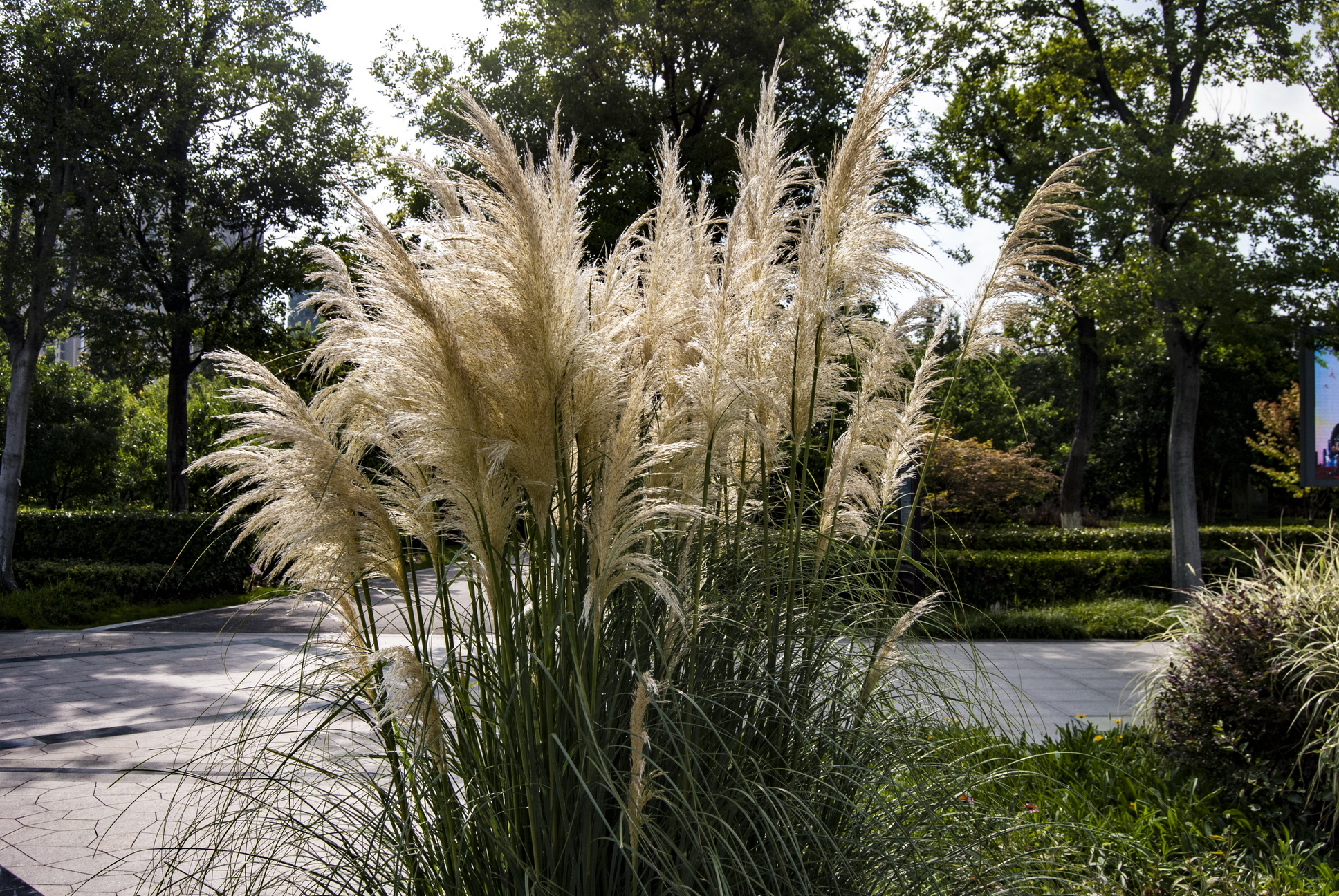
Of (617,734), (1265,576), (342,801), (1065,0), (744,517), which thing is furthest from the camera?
(1065,0)

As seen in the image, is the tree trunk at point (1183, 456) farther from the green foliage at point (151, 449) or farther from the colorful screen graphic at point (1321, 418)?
the green foliage at point (151, 449)

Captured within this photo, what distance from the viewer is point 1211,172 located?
1048 centimetres

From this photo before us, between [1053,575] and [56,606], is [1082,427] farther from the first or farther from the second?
[56,606]

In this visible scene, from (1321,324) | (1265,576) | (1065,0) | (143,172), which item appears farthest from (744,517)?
(1065,0)

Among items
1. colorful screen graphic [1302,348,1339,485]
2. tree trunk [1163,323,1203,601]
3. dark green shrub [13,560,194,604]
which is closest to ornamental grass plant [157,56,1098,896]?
dark green shrub [13,560,194,604]

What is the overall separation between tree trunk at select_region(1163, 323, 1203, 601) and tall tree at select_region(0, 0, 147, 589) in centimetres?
1412

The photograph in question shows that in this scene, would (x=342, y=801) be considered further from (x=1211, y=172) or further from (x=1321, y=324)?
(x=1321, y=324)

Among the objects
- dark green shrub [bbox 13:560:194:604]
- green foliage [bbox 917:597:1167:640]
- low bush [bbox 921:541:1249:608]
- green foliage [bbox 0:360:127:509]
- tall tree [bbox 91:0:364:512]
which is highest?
tall tree [bbox 91:0:364:512]

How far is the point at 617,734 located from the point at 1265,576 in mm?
3879

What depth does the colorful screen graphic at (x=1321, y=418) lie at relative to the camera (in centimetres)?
1105

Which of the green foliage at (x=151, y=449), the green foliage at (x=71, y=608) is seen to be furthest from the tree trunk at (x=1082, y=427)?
the green foliage at (x=151, y=449)

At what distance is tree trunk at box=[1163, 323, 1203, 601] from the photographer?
11.5 meters

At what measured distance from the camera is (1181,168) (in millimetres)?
10703

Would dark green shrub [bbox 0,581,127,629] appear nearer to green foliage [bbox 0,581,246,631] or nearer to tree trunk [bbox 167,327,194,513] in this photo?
green foliage [bbox 0,581,246,631]
